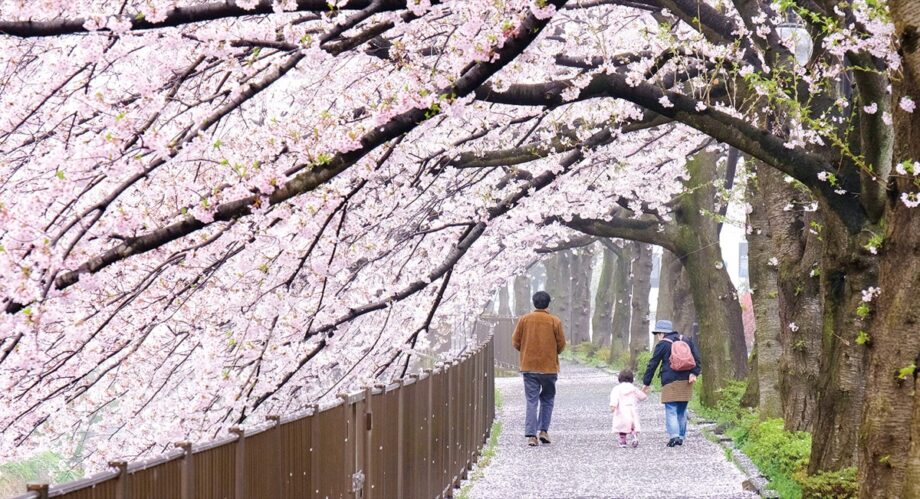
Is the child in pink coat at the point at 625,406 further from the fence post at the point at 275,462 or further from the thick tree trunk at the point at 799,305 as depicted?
the fence post at the point at 275,462

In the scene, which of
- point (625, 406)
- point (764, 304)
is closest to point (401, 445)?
point (625, 406)

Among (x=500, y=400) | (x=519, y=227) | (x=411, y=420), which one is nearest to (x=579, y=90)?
(x=411, y=420)

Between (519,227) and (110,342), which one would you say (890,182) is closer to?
(110,342)

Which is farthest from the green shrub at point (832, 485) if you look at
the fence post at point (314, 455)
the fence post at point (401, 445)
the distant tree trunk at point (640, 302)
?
the distant tree trunk at point (640, 302)

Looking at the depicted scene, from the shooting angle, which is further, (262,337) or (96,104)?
(262,337)

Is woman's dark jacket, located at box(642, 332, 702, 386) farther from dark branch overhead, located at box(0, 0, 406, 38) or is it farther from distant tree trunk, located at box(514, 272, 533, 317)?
distant tree trunk, located at box(514, 272, 533, 317)

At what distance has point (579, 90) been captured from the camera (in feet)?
29.3

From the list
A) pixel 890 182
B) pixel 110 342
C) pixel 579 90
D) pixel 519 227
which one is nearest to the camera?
pixel 890 182

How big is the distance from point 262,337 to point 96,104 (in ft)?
9.55

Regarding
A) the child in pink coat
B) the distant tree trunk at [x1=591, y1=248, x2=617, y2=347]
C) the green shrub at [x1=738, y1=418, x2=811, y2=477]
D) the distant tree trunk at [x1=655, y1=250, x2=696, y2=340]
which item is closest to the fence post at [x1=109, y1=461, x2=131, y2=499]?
the green shrub at [x1=738, y1=418, x2=811, y2=477]

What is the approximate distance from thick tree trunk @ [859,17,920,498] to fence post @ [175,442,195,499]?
14.8ft

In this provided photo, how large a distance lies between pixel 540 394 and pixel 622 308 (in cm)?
2293

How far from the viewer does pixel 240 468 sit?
209 inches

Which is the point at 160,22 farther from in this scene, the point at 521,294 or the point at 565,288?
the point at 521,294
